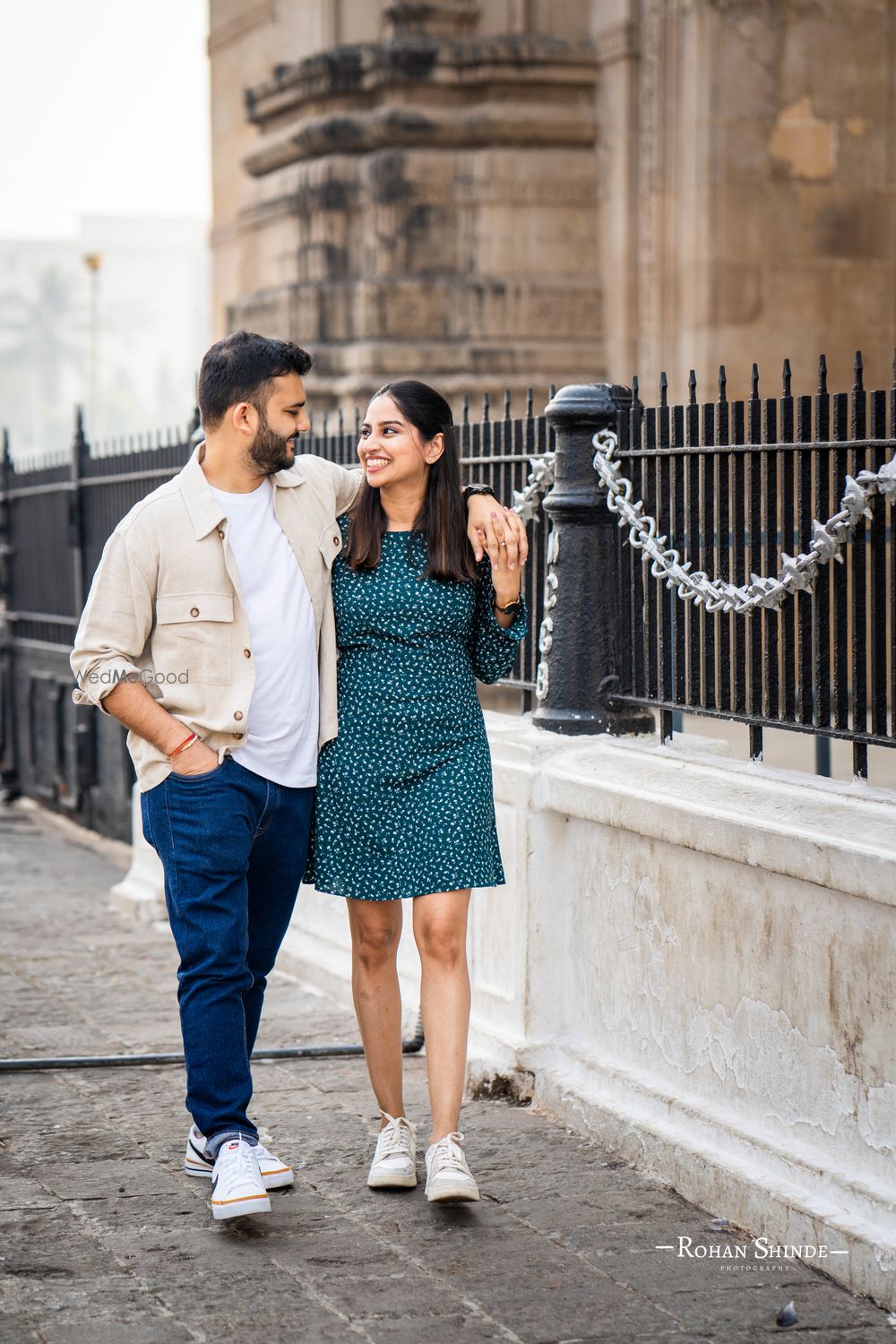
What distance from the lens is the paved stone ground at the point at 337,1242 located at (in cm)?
393

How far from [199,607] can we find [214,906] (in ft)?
2.30

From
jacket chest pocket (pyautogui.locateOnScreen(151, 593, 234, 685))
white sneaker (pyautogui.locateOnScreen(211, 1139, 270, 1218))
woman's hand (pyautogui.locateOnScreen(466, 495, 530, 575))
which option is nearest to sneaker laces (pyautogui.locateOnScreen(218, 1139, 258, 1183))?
white sneaker (pyautogui.locateOnScreen(211, 1139, 270, 1218))

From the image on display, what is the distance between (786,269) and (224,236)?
542 cm

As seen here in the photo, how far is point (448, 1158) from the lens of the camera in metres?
4.52

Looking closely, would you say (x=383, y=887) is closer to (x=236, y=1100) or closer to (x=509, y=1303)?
(x=236, y=1100)

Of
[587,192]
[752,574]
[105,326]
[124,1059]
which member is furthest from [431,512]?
[105,326]

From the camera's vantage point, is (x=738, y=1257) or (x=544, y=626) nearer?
(x=738, y=1257)

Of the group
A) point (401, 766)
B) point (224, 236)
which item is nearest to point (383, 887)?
point (401, 766)

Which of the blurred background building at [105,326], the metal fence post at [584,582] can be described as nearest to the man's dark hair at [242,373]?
the metal fence post at [584,582]

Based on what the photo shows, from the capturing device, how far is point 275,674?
4.54m

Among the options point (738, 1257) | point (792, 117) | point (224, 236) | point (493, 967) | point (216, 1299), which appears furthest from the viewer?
point (224, 236)

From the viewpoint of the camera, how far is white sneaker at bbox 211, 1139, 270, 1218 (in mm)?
4383

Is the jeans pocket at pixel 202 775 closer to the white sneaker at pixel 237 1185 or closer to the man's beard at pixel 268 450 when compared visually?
the man's beard at pixel 268 450

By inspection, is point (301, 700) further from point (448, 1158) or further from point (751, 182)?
point (751, 182)
